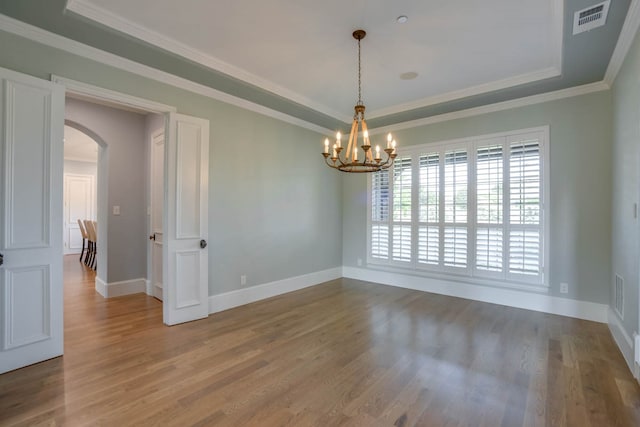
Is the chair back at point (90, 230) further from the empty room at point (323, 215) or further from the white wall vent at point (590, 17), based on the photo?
the white wall vent at point (590, 17)

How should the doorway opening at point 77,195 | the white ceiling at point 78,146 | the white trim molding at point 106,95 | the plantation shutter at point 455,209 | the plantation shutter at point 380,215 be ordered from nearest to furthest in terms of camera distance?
1. the white trim molding at point 106,95
2. the plantation shutter at point 455,209
3. the plantation shutter at point 380,215
4. the white ceiling at point 78,146
5. the doorway opening at point 77,195

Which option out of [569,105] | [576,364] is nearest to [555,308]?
[576,364]

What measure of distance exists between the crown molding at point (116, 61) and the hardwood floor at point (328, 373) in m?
2.78

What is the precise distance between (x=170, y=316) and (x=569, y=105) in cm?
551

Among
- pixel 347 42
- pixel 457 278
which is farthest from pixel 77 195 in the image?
pixel 457 278

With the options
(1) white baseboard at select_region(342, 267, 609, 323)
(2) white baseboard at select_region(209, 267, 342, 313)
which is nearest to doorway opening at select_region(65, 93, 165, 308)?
(2) white baseboard at select_region(209, 267, 342, 313)

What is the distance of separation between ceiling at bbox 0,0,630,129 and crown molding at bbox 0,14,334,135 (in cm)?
8

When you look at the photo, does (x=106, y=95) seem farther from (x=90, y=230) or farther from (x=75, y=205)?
(x=75, y=205)

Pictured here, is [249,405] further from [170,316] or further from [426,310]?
[426,310]

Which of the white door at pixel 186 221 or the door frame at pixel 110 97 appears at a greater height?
the door frame at pixel 110 97

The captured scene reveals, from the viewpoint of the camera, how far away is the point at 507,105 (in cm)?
426

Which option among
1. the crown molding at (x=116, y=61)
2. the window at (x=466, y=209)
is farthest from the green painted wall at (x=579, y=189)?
the crown molding at (x=116, y=61)

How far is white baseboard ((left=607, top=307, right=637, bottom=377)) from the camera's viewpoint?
8.36 feet

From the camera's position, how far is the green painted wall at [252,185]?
3.15 meters
